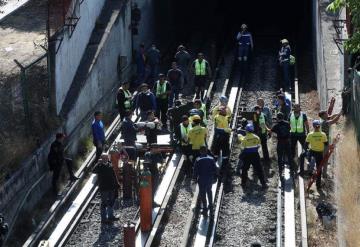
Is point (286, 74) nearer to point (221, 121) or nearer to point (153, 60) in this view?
point (153, 60)

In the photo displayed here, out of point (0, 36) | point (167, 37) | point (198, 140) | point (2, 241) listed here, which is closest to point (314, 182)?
point (198, 140)

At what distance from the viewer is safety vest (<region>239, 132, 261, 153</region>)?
715 inches

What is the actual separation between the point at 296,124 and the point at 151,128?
328 centimetres

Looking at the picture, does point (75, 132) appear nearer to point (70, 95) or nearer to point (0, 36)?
point (70, 95)

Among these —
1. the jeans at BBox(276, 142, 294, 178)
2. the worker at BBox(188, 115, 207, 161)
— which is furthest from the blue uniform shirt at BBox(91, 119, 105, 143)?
the jeans at BBox(276, 142, 294, 178)

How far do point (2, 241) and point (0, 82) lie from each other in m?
5.76

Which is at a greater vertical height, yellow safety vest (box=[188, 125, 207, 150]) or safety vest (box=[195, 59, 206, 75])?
safety vest (box=[195, 59, 206, 75])

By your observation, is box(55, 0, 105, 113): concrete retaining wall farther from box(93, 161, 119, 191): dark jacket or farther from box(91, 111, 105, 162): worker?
box(93, 161, 119, 191): dark jacket

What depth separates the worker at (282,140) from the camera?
61.7 ft

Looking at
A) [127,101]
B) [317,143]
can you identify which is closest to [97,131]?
[127,101]

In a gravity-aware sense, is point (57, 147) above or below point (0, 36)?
below

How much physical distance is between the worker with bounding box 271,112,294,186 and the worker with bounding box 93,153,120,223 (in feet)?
12.9

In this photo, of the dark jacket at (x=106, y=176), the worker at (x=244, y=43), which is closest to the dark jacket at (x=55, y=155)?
the dark jacket at (x=106, y=176)

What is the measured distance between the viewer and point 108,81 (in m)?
25.0
